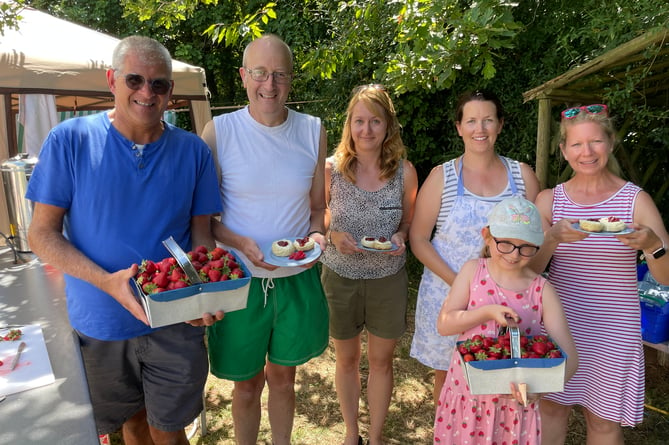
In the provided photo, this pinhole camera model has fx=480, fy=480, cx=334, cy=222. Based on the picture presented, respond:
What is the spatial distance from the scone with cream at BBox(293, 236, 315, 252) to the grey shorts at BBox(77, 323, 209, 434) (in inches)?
22.9

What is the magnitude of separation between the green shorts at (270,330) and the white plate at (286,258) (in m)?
0.19

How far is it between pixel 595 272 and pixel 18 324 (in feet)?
8.69

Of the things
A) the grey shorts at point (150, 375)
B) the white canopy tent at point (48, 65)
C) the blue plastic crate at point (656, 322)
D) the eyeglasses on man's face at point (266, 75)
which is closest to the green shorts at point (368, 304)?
the grey shorts at point (150, 375)

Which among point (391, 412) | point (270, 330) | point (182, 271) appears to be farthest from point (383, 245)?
point (391, 412)

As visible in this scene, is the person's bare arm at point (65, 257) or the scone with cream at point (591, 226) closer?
the person's bare arm at point (65, 257)

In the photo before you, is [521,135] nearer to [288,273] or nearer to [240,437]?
[288,273]

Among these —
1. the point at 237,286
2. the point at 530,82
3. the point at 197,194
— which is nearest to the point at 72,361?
the point at 237,286

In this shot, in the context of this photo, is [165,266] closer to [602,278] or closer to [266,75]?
[266,75]

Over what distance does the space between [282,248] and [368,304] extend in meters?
0.87

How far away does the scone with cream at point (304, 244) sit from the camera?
7.49ft

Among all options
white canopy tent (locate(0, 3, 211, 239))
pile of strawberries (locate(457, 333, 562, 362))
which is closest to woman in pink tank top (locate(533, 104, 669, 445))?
pile of strawberries (locate(457, 333, 562, 362))

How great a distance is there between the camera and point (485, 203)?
2.47 meters

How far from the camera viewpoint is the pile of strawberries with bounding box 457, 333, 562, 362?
5.82 ft

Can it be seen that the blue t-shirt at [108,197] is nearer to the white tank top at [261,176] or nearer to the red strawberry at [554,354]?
the white tank top at [261,176]
